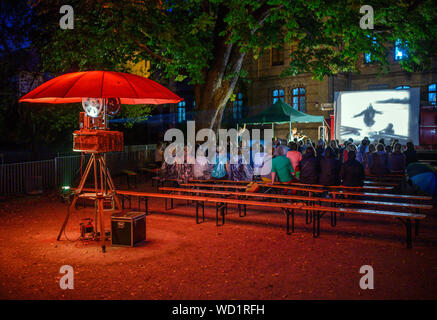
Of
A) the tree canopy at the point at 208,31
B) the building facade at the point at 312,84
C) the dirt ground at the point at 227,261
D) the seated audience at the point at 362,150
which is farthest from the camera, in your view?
the building facade at the point at 312,84

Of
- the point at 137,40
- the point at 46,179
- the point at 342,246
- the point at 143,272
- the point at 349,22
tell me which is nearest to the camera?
the point at 143,272

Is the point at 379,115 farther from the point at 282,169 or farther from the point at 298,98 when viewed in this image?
the point at 298,98

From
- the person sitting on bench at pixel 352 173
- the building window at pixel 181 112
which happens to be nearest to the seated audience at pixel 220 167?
the person sitting on bench at pixel 352 173

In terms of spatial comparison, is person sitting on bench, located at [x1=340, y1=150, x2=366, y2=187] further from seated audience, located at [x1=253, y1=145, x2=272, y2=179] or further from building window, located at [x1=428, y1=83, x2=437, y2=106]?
building window, located at [x1=428, y1=83, x2=437, y2=106]

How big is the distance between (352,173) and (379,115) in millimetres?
9033

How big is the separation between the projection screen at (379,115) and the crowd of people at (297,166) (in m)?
4.53

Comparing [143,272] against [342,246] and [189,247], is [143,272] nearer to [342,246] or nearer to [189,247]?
[189,247]

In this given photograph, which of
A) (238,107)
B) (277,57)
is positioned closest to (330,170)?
(277,57)

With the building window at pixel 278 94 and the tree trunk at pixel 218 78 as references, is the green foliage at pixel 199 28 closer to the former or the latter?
the tree trunk at pixel 218 78

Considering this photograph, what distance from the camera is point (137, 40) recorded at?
41.2 ft

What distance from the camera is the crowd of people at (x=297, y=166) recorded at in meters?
9.91
